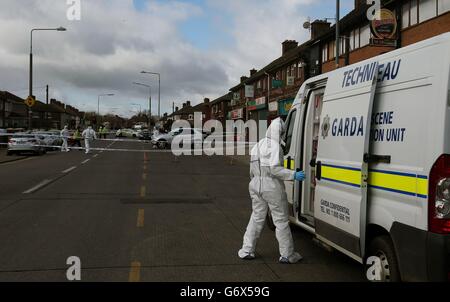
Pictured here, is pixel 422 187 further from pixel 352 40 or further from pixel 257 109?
pixel 257 109

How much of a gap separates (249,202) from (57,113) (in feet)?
384

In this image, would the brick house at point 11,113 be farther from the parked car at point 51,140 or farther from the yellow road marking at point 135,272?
the yellow road marking at point 135,272

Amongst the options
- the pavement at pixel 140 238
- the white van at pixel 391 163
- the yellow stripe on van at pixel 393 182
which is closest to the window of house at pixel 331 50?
the pavement at pixel 140 238

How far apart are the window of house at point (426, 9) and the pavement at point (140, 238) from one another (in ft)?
42.2

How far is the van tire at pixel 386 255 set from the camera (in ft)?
14.5

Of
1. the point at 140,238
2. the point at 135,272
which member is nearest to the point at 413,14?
the point at 140,238

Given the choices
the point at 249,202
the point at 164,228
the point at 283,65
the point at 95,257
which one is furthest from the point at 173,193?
the point at 283,65

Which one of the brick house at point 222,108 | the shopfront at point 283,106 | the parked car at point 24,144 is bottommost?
the parked car at point 24,144

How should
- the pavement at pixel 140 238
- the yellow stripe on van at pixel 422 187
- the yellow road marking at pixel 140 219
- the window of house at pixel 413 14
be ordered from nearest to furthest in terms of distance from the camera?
the yellow stripe on van at pixel 422 187
the pavement at pixel 140 238
the yellow road marking at pixel 140 219
the window of house at pixel 413 14

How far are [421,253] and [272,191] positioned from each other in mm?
2433

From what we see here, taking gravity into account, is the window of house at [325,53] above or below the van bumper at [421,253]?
above

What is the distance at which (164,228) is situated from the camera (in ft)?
27.5
